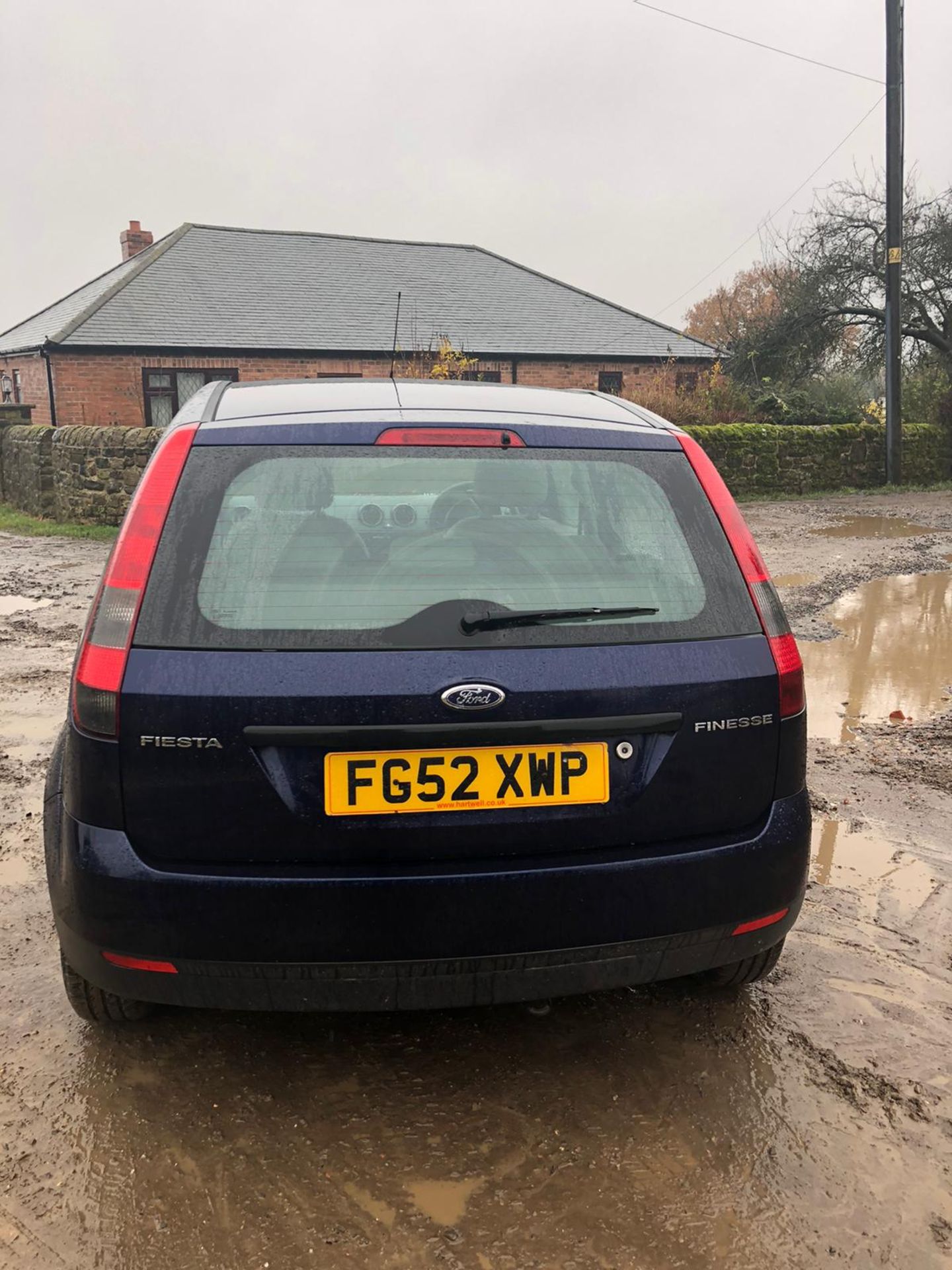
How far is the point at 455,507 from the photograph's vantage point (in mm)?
2459

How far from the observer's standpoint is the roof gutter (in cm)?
2616

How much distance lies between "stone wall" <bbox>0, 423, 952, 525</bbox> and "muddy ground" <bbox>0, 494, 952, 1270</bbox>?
12.6m

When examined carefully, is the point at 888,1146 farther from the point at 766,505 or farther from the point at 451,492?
the point at 766,505

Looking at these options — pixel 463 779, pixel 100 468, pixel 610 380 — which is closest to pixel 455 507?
pixel 463 779

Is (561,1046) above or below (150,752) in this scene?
below

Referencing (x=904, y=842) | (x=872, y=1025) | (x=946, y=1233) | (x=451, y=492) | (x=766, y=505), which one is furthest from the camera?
(x=766, y=505)

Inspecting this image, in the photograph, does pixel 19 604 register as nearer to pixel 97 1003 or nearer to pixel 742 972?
pixel 97 1003

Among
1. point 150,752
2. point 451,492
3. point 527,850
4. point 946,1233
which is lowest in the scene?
point 946,1233

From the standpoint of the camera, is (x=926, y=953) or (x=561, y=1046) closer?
(x=561, y=1046)

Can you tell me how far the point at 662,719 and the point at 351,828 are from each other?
723 millimetres

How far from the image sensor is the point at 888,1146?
2402 mm

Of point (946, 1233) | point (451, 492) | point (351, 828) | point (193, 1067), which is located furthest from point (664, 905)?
point (193, 1067)

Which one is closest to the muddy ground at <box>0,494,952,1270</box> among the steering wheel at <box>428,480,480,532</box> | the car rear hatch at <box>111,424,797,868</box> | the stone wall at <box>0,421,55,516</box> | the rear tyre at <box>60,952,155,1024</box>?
the rear tyre at <box>60,952,155,1024</box>

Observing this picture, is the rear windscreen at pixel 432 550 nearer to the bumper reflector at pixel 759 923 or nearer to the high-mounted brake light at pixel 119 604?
the high-mounted brake light at pixel 119 604
